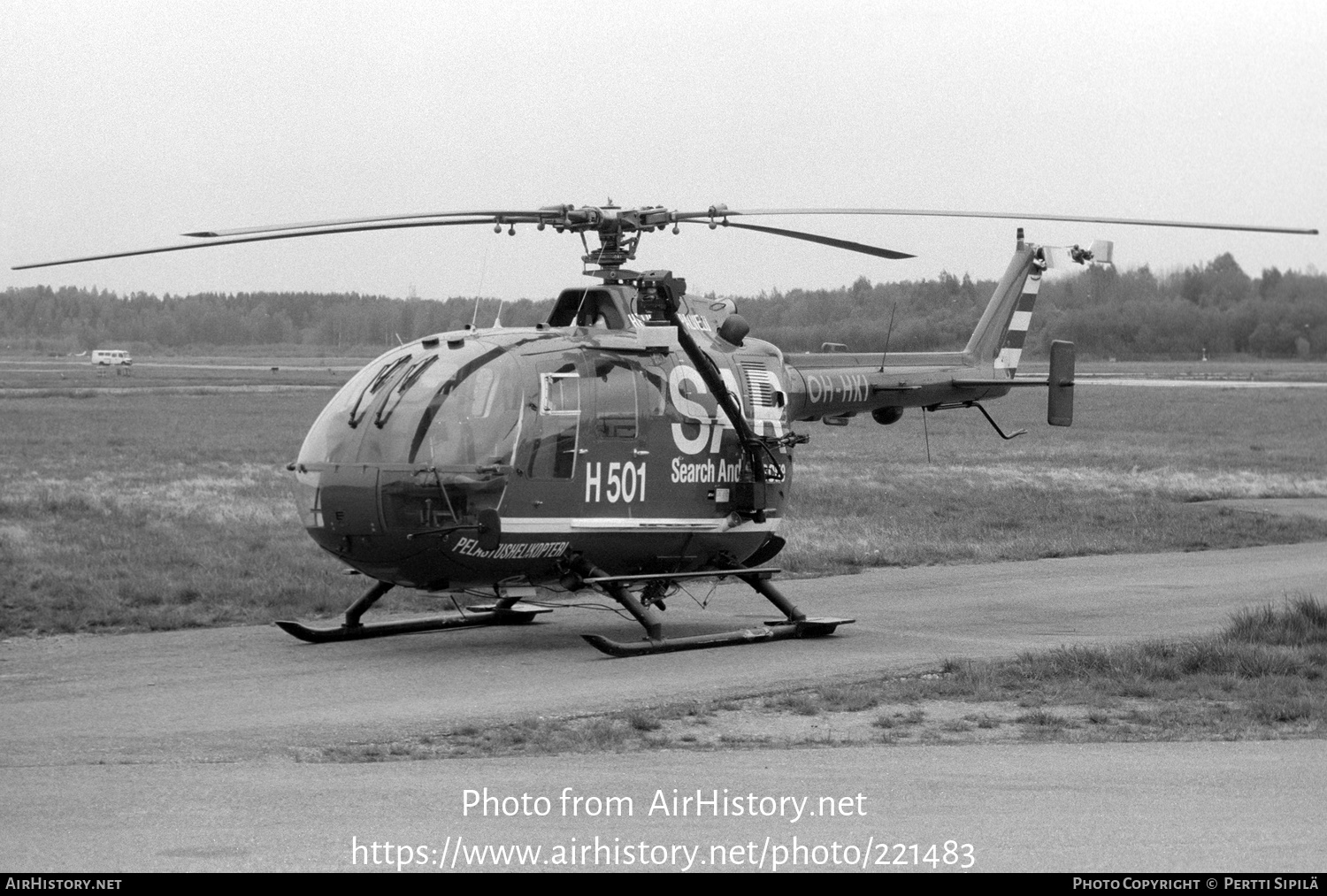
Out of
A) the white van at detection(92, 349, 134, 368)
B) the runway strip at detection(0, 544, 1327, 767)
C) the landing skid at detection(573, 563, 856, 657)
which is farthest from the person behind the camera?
the white van at detection(92, 349, 134, 368)

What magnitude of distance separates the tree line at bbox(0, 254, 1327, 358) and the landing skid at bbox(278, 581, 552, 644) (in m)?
2.57

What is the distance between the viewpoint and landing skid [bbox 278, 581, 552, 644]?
13.1 metres

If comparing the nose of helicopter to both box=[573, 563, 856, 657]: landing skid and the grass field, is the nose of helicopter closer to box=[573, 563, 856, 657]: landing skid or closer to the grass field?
box=[573, 563, 856, 657]: landing skid

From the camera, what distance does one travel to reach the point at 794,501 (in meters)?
25.6

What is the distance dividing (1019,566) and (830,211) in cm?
830

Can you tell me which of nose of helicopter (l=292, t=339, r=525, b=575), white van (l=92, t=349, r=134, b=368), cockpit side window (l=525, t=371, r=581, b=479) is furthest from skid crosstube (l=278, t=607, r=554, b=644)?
white van (l=92, t=349, r=134, b=368)

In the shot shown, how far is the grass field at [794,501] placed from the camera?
15492mm

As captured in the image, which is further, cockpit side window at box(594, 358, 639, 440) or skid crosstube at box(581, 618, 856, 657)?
cockpit side window at box(594, 358, 639, 440)

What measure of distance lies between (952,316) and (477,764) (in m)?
13.8

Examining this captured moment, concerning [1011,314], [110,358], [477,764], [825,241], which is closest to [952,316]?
[1011,314]

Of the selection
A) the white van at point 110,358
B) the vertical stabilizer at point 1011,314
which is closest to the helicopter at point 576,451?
the vertical stabilizer at point 1011,314

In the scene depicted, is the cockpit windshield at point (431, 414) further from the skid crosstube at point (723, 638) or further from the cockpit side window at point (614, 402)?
the skid crosstube at point (723, 638)

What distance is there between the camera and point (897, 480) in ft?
99.9
